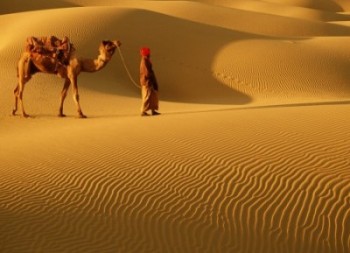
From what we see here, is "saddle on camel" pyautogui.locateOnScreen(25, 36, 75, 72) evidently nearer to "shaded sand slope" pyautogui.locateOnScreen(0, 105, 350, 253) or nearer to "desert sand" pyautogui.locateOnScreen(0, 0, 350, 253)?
"desert sand" pyautogui.locateOnScreen(0, 0, 350, 253)

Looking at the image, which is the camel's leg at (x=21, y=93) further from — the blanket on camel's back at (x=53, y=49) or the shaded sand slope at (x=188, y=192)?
the shaded sand slope at (x=188, y=192)

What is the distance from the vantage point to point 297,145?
742 centimetres

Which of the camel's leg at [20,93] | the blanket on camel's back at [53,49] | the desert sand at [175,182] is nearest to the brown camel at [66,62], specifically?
the blanket on camel's back at [53,49]

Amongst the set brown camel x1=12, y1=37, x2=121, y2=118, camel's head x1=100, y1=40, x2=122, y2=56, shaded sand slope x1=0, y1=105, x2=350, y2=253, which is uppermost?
camel's head x1=100, y1=40, x2=122, y2=56

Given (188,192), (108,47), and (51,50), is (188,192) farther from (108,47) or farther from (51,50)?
(51,50)

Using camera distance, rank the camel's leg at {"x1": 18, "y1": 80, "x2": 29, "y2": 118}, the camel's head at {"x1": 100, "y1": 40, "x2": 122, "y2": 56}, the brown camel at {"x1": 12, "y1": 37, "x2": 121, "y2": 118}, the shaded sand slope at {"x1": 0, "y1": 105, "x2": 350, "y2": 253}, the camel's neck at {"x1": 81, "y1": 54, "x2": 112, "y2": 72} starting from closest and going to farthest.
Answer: the shaded sand slope at {"x1": 0, "y1": 105, "x2": 350, "y2": 253} → the camel's head at {"x1": 100, "y1": 40, "x2": 122, "y2": 56} → the brown camel at {"x1": 12, "y1": 37, "x2": 121, "y2": 118} → the camel's neck at {"x1": 81, "y1": 54, "x2": 112, "y2": 72} → the camel's leg at {"x1": 18, "y1": 80, "x2": 29, "y2": 118}

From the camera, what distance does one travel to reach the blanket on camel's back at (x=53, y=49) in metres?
12.9

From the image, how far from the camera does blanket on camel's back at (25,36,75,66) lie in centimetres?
1286

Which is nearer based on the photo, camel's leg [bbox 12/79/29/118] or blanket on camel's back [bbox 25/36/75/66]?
blanket on camel's back [bbox 25/36/75/66]

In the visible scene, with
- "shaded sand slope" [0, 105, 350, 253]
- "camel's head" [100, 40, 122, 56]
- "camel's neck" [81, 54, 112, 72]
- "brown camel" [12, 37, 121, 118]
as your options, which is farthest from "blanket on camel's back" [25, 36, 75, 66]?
"shaded sand slope" [0, 105, 350, 253]

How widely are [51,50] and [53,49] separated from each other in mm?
63

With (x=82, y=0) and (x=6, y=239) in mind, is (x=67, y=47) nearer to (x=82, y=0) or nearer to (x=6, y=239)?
(x=6, y=239)

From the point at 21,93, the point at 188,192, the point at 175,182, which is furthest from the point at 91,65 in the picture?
the point at 188,192

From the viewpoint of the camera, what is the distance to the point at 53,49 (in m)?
12.9
